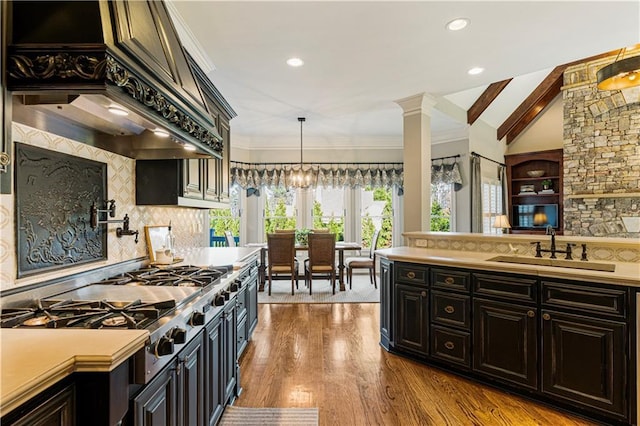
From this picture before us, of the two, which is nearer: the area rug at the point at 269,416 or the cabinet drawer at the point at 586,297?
the cabinet drawer at the point at 586,297

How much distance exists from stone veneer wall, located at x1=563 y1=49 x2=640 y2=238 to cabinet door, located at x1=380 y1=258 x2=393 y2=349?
470 centimetres

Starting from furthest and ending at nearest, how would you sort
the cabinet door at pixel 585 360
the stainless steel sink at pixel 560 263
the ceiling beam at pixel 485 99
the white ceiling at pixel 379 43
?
the ceiling beam at pixel 485 99 < the white ceiling at pixel 379 43 < the stainless steel sink at pixel 560 263 < the cabinet door at pixel 585 360

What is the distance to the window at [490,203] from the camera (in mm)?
6406

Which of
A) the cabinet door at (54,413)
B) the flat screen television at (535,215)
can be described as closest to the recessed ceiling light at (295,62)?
the cabinet door at (54,413)

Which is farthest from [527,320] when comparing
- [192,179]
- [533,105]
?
[533,105]

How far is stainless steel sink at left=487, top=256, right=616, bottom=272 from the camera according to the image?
2316 mm

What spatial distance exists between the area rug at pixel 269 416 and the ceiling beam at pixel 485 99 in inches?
206

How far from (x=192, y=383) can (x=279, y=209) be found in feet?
18.4

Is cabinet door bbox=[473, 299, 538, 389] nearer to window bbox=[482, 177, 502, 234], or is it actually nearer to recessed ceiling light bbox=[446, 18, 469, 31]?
recessed ceiling light bbox=[446, 18, 469, 31]

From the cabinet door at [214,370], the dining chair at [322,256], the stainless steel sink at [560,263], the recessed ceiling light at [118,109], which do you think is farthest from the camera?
the dining chair at [322,256]

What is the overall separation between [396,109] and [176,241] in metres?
3.52

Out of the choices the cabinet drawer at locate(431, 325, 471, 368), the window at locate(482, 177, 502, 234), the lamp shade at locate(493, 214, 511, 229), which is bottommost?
the cabinet drawer at locate(431, 325, 471, 368)

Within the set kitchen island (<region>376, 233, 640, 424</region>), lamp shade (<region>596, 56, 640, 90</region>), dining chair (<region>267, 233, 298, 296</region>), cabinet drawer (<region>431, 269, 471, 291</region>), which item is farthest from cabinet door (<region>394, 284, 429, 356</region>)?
dining chair (<region>267, 233, 298, 296</region>)

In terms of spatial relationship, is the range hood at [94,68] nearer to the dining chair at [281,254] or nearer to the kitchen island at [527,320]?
the kitchen island at [527,320]
